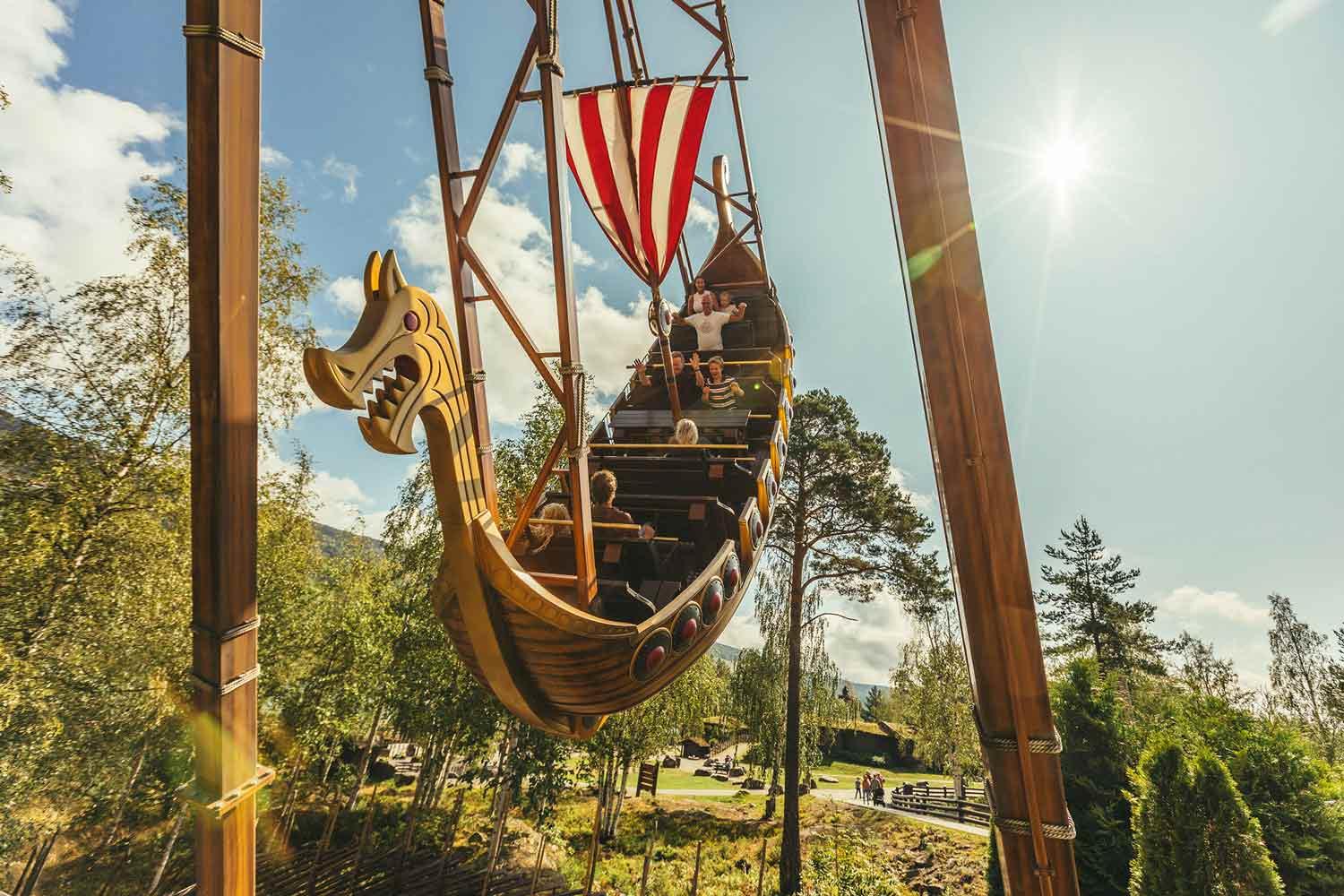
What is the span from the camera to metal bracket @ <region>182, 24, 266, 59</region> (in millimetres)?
1204

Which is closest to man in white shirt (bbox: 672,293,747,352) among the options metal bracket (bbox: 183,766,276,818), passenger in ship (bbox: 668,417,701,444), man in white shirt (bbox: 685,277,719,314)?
man in white shirt (bbox: 685,277,719,314)

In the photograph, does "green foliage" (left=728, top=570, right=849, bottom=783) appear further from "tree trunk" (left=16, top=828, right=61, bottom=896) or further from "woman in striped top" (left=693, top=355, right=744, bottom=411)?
"tree trunk" (left=16, top=828, right=61, bottom=896)

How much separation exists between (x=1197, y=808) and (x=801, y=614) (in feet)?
27.0

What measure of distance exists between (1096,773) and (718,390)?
21.9 ft

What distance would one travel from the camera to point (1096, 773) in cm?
691

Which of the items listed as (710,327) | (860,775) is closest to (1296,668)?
(860,775)

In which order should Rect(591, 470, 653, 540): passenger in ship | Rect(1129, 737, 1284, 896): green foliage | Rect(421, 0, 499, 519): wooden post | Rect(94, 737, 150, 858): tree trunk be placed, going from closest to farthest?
1. Rect(421, 0, 499, 519): wooden post
2. Rect(591, 470, 653, 540): passenger in ship
3. Rect(1129, 737, 1284, 896): green foliage
4. Rect(94, 737, 150, 858): tree trunk

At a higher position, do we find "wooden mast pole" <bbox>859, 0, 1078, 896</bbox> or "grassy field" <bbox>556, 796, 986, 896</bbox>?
"wooden mast pole" <bbox>859, 0, 1078, 896</bbox>

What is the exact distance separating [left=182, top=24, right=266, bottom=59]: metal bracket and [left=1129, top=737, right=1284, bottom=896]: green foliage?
7.39m

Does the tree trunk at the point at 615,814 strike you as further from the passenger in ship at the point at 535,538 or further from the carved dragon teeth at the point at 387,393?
the carved dragon teeth at the point at 387,393

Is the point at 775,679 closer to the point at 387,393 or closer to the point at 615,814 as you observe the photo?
the point at 615,814

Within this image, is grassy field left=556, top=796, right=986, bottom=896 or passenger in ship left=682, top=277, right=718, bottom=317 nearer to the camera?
passenger in ship left=682, top=277, right=718, bottom=317

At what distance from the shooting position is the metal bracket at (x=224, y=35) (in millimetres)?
1204

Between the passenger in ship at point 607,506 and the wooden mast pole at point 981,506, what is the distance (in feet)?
7.41
